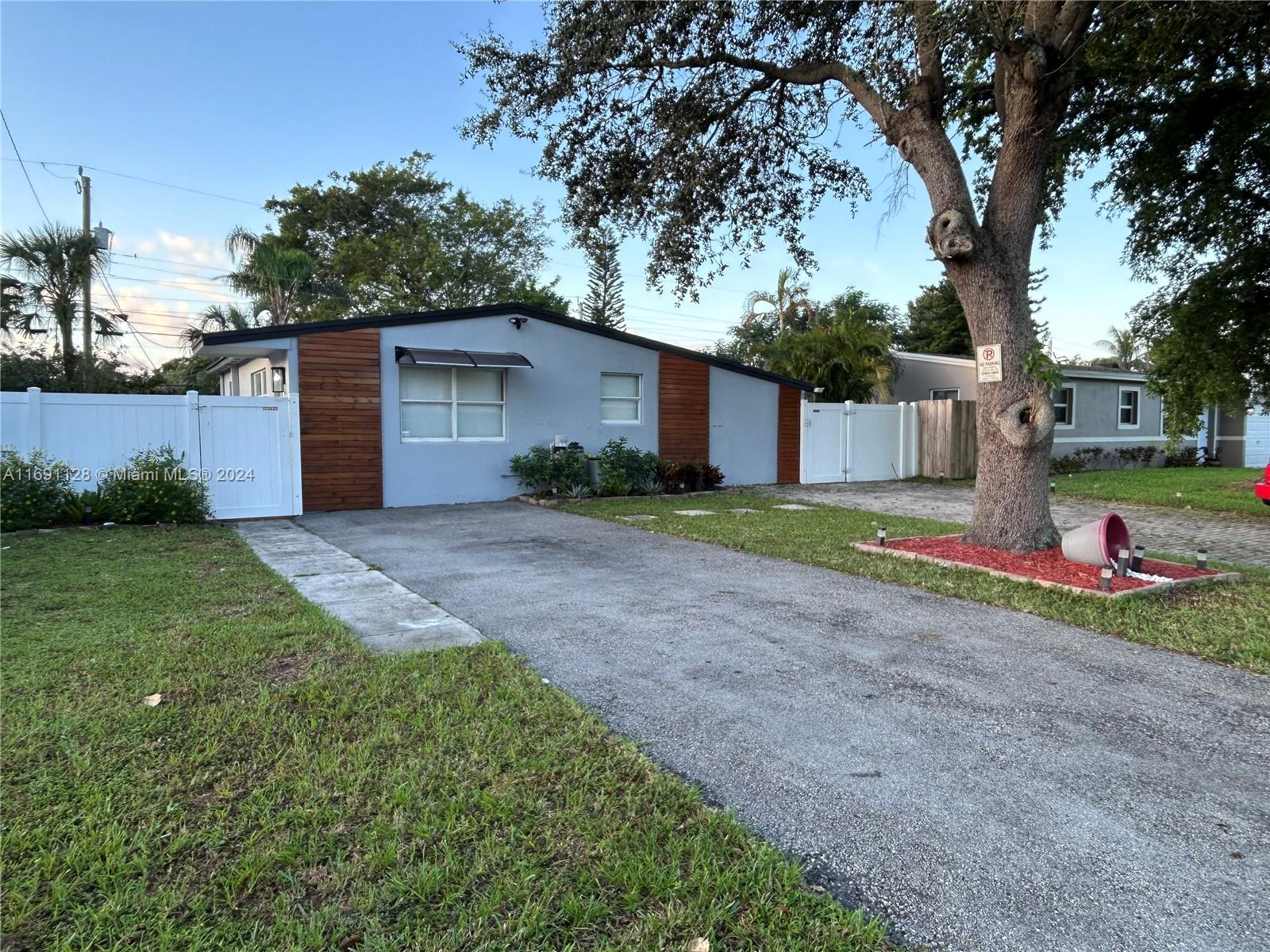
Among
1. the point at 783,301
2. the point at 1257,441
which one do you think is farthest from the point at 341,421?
the point at 1257,441

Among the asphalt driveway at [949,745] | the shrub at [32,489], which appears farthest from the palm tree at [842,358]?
the shrub at [32,489]

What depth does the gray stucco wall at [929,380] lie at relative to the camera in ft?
64.0

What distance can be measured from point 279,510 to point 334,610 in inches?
262

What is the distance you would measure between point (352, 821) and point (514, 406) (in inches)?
440

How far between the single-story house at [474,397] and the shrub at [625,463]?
573mm

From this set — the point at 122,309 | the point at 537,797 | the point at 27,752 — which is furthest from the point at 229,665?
the point at 122,309

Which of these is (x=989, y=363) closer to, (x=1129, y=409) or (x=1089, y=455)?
(x=1089, y=455)

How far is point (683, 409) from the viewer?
14977mm

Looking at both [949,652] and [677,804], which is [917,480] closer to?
[949,652]

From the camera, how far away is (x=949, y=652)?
4.24 metres

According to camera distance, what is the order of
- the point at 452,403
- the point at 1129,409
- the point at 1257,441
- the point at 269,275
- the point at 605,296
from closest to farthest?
the point at 452,403 < the point at 269,275 < the point at 1129,409 < the point at 1257,441 < the point at 605,296

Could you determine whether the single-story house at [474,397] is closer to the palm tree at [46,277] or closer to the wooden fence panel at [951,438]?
the wooden fence panel at [951,438]

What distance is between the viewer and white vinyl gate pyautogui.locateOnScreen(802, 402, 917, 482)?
16.6 meters

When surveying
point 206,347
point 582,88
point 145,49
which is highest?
point 145,49
